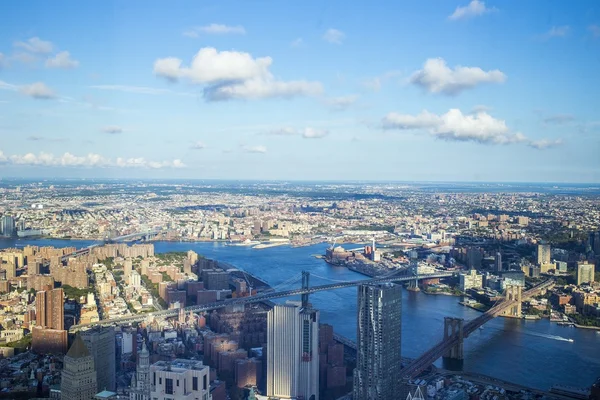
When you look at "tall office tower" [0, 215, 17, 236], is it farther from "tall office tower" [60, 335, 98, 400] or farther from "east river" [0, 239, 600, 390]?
"tall office tower" [60, 335, 98, 400]

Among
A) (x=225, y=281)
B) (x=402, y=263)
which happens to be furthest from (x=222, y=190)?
(x=225, y=281)

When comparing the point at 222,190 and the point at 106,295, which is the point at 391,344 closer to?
the point at 106,295

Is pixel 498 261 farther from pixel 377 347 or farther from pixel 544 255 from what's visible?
pixel 377 347

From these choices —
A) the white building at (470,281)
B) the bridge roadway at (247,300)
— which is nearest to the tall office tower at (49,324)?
the bridge roadway at (247,300)

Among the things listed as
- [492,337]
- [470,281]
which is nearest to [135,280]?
[492,337]

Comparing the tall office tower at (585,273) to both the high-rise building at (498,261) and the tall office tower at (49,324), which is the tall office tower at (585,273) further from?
the tall office tower at (49,324)

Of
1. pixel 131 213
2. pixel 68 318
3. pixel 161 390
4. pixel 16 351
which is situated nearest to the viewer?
pixel 161 390
